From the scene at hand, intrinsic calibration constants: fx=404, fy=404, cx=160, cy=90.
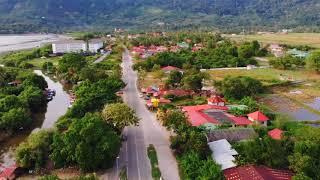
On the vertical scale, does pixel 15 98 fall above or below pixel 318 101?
above

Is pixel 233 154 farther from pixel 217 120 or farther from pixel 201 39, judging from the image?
pixel 201 39

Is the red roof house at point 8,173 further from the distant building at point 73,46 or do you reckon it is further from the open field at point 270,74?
the distant building at point 73,46

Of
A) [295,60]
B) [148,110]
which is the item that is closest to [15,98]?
[148,110]

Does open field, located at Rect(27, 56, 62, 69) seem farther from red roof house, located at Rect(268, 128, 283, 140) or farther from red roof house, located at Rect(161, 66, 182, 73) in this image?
red roof house, located at Rect(268, 128, 283, 140)

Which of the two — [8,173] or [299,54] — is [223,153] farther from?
[299,54]

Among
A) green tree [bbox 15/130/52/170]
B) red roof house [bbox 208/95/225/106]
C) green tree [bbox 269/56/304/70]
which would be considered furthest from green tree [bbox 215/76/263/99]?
green tree [bbox 269/56/304/70]

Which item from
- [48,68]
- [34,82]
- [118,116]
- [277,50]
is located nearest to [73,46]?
[48,68]
